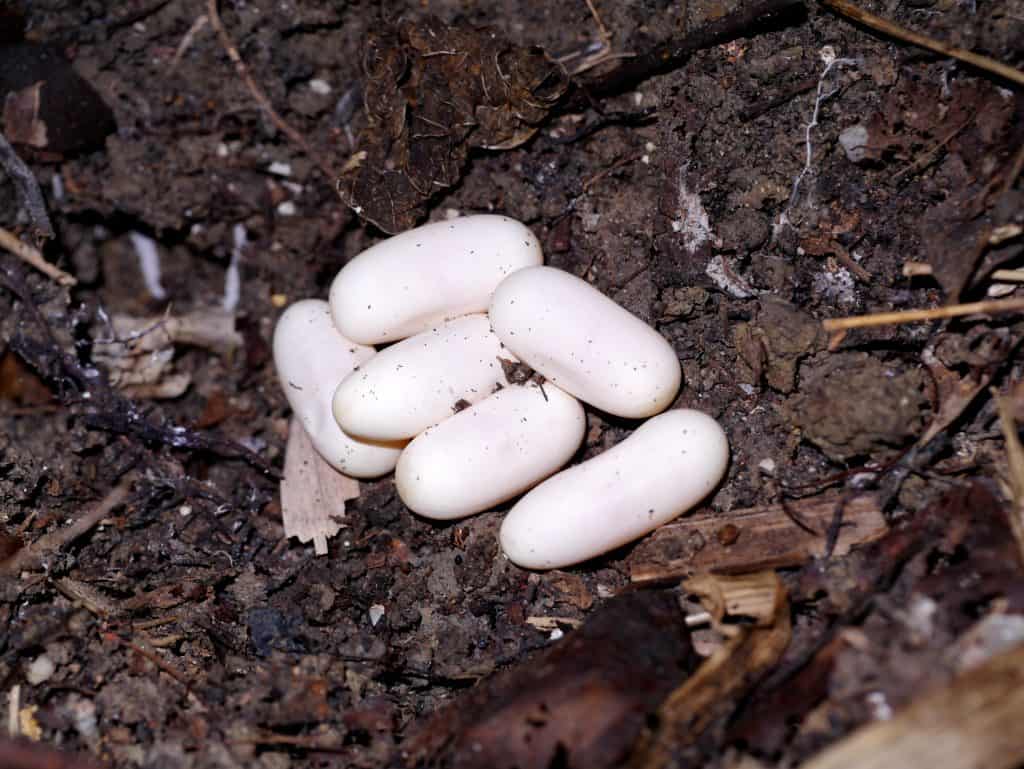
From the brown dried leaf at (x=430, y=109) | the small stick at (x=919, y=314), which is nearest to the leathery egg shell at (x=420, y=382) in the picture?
the brown dried leaf at (x=430, y=109)

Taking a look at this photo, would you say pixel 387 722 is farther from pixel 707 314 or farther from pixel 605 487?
pixel 707 314

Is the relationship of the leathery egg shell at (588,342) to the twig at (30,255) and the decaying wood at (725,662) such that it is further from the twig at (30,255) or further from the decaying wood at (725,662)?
the twig at (30,255)

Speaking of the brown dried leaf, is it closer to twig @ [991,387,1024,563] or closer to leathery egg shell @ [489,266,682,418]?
leathery egg shell @ [489,266,682,418]

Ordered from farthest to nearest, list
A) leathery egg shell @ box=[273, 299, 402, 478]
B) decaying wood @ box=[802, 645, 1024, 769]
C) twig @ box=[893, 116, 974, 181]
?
leathery egg shell @ box=[273, 299, 402, 478]
twig @ box=[893, 116, 974, 181]
decaying wood @ box=[802, 645, 1024, 769]

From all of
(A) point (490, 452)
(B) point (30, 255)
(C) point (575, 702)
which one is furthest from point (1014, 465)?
(B) point (30, 255)

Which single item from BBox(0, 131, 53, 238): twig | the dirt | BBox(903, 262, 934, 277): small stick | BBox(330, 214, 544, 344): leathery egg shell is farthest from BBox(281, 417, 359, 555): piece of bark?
BBox(903, 262, 934, 277): small stick

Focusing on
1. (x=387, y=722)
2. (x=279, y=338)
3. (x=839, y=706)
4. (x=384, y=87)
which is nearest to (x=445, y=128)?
(x=384, y=87)
